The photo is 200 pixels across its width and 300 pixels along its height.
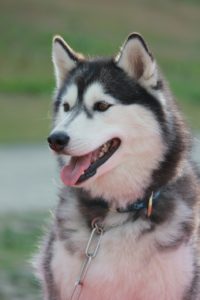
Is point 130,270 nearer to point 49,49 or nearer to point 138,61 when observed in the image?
point 138,61

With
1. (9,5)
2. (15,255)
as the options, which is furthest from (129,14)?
(15,255)

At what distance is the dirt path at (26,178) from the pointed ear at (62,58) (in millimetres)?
5639

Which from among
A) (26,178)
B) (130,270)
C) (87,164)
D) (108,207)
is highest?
(87,164)

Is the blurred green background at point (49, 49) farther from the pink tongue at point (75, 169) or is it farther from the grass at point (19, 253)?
the pink tongue at point (75, 169)

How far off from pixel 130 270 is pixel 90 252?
0.83ft

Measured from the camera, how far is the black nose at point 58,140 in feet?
20.0

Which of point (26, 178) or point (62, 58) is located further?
point (26, 178)

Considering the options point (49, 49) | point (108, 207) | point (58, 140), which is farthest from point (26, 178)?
point (49, 49)

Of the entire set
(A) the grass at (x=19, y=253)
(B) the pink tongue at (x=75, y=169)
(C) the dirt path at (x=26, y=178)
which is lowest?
(C) the dirt path at (x=26, y=178)

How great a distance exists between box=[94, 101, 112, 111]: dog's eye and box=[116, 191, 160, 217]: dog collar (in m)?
0.57

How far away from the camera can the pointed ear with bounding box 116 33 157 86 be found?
250 inches

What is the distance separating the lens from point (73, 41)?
110 feet

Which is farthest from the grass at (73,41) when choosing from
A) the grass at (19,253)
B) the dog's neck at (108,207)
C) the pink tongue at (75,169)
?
the pink tongue at (75,169)

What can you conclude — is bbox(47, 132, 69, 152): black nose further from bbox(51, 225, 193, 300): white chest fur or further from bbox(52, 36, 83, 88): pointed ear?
bbox(52, 36, 83, 88): pointed ear
